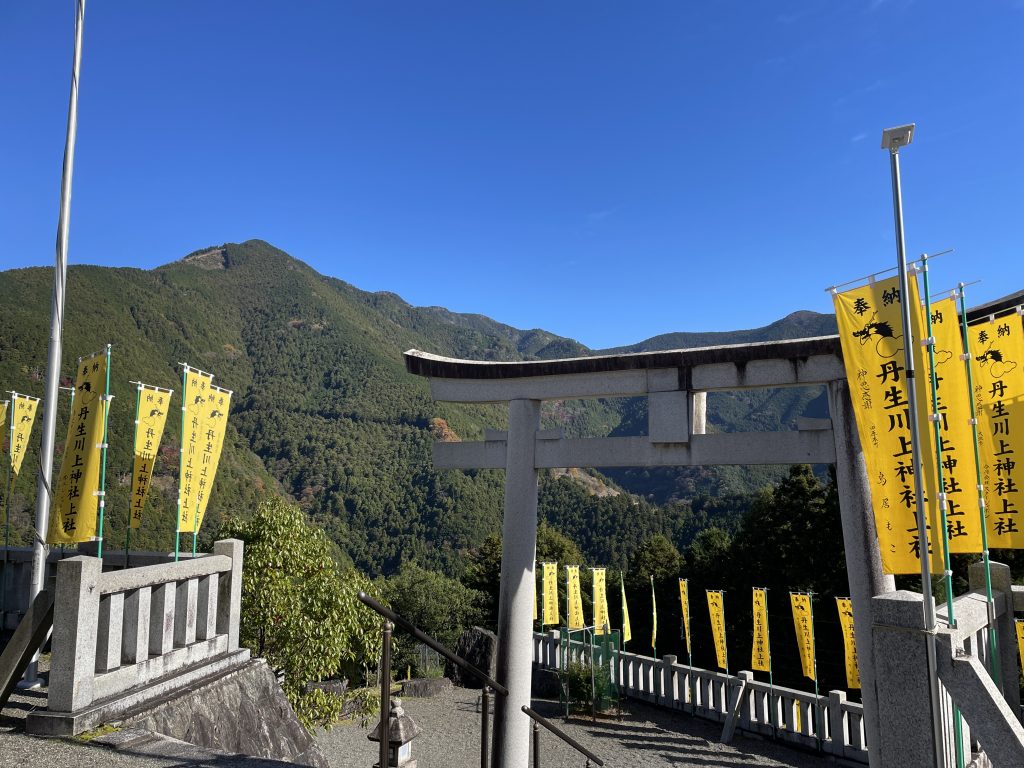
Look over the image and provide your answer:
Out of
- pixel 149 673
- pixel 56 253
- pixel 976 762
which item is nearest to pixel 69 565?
pixel 149 673

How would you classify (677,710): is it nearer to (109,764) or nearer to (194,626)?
(194,626)

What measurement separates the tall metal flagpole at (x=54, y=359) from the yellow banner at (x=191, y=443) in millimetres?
1089

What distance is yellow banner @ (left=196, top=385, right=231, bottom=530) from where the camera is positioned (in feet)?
21.7

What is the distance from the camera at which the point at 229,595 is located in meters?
5.27

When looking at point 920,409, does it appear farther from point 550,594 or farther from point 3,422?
point 550,594

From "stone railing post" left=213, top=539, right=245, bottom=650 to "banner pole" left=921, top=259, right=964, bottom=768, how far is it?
4.86 metres

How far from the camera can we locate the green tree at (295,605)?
8773 mm

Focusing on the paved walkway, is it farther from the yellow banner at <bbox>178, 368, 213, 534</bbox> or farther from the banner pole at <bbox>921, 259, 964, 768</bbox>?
the banner pole at <bbox>921, 259, 964, 768</bbox>

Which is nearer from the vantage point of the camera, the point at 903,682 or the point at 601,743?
the point at 903,682

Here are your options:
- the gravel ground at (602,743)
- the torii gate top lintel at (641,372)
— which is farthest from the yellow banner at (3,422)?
the gravel ground at (602,743)

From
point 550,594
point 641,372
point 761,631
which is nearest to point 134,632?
point 641,372

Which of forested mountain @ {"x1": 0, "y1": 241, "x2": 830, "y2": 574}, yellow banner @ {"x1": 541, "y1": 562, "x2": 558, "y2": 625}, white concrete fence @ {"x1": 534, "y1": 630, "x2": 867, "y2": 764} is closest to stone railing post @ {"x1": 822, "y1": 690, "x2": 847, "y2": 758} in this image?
white concrete fence @ {"x1": 534, "y1": 630, "x2": 867, "y2": 764}

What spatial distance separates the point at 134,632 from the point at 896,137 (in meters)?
6.04

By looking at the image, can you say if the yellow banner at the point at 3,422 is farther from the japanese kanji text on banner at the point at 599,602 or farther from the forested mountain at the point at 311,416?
the forested mountain at the point at 311,416
